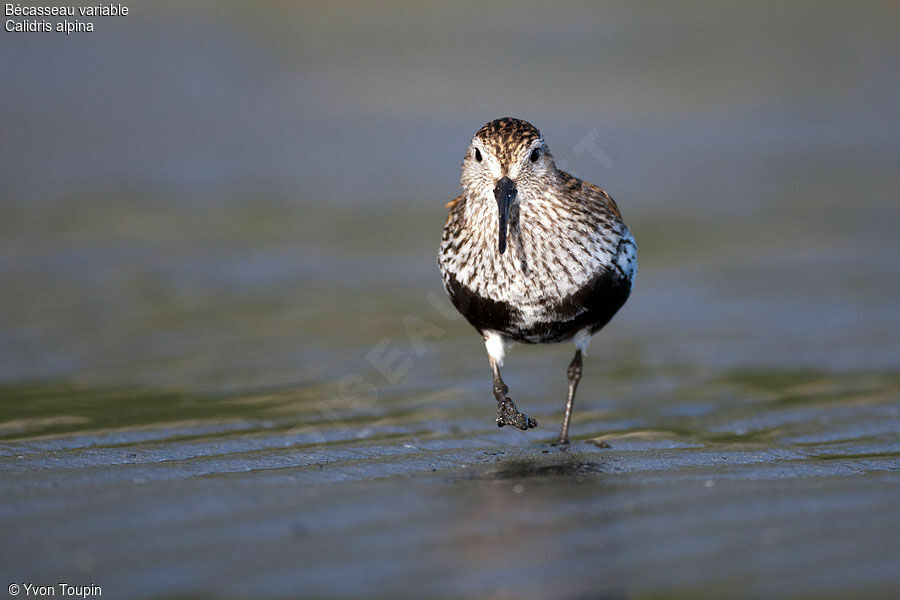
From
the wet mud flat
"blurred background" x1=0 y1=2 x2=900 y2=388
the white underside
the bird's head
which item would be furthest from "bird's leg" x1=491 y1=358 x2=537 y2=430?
"blurred background" x1=0 y1=2 x2=900 y2=388

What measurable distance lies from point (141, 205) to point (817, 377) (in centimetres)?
846

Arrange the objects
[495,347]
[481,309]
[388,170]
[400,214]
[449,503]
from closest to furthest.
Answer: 1. [449,503]
2. [481,309]
3. [495,347]
4. [400,214]
5. [388,170]

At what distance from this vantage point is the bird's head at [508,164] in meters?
7.15

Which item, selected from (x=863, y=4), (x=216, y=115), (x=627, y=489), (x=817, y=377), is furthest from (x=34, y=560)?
(x=863, y=4)

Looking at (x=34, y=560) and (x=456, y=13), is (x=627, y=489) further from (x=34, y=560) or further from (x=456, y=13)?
(x=456, y=13)

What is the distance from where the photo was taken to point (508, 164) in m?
7.16

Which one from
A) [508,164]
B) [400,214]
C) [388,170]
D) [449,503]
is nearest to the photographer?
[449,503]

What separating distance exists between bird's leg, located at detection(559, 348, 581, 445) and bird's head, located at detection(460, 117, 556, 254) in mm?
1154

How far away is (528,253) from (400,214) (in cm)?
703

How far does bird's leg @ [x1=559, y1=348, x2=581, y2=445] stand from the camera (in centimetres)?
738

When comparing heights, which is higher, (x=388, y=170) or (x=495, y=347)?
(x=388, y=170)

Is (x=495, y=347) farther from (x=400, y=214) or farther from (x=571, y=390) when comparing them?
(x=400, y=214)

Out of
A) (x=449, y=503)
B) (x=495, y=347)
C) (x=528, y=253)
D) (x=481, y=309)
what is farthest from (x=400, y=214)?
(x=449, y=503)

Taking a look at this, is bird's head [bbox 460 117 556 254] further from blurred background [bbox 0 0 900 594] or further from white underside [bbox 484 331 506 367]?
blurred background [bbox 0 0 900 594]
